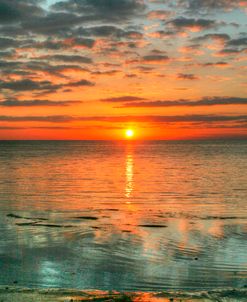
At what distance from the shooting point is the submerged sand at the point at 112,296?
36.7ft

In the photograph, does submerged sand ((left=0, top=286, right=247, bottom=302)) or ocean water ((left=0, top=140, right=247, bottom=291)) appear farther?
ocean water ((left=0, top=140, right=247, bottom=291))

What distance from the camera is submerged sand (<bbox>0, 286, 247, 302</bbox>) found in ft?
36.7

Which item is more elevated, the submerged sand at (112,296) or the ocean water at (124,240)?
the submerged sand at (112,296)

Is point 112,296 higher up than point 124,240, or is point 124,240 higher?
point 112,296

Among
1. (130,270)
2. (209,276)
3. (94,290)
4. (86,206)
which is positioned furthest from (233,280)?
(86,206)

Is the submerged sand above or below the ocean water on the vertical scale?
above

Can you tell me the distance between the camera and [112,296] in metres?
11.5

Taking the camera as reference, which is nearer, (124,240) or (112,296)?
(112,296)

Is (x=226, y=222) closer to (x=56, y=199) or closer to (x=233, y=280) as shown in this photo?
(x=233, y=280)

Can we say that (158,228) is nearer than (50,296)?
No

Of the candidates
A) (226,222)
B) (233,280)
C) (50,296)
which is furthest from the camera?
(226,222)

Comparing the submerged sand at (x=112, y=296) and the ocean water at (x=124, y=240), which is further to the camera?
the ocean water at (x=124, y=240)

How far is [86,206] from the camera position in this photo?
3061 cm

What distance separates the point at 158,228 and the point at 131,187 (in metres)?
21.9
